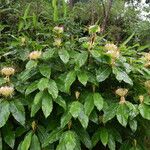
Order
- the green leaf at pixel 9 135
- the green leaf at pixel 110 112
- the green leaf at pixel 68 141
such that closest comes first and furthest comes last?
the green leaf at pixel 68 141 → the green leaf at pixel 110 112 → the green leaf at pixel 9 135

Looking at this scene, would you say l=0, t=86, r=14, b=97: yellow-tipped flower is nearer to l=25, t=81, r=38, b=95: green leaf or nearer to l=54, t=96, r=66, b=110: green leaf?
l=25, t=81, r=38, b=95: green leaf

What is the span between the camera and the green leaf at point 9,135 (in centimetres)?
282

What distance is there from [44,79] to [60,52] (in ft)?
0.84

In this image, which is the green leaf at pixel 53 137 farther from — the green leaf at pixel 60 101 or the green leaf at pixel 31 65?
the green leaf at pixel 31 65

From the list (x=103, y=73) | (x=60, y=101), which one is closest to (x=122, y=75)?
(x=103, y=73)

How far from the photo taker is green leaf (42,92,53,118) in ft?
8.70

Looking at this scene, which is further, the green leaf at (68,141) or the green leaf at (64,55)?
the green leaf at (64,55)

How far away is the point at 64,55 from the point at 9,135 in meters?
0.73

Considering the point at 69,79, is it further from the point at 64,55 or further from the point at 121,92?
the point at 121,92

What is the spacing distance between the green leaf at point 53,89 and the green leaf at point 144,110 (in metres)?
0.62

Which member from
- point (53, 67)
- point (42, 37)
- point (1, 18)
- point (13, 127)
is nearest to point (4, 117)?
point (13, 127)

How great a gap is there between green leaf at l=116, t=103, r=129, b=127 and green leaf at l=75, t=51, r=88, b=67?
414 millimetres

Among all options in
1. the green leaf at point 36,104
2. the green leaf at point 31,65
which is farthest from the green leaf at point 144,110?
the green leaf at point 31,65

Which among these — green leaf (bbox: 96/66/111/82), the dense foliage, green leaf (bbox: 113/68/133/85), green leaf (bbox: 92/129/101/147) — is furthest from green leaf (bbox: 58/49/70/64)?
green leaf (bbox: 92/129/101/147)
